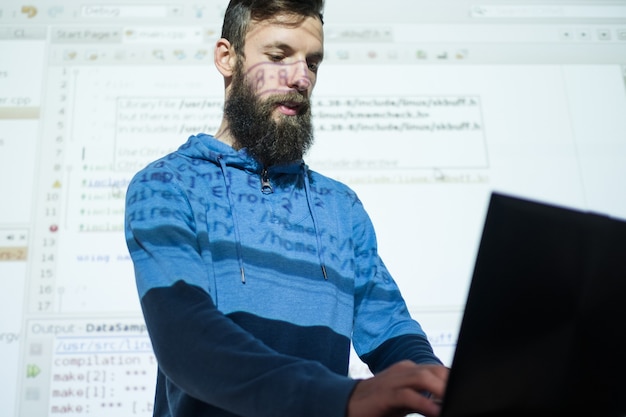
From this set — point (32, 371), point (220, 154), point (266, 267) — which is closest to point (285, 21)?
point (220, 154)

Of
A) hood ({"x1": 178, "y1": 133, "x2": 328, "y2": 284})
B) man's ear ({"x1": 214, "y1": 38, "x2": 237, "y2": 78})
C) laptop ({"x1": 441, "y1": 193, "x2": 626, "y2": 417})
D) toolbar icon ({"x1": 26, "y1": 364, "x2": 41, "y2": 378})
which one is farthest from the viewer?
toolbar icon ({"x1": 26, "y1": 364, "x2": 41, "y2": 378})

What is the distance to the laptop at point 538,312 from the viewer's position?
367 mm

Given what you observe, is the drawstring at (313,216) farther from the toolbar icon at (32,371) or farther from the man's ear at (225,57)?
the toolbar icon at (32,371)

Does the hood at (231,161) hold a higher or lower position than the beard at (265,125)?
lower

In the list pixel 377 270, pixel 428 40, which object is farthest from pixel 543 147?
pixel 377 270

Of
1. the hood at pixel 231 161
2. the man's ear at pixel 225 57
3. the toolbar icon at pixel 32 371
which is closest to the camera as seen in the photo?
the hood at pixel 231 161

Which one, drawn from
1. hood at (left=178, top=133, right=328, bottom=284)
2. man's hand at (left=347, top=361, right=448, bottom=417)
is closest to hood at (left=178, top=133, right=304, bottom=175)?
hood at (left=178, top=133, right=328, bottom=284)

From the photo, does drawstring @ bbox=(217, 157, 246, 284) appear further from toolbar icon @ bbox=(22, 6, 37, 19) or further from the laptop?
toolbar icon @ bbox=(22, 6, 37, 19)

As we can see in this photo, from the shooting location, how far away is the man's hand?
38cm

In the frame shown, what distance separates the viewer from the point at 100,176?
49.2 inches

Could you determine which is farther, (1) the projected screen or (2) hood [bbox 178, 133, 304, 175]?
(1) the projected screen

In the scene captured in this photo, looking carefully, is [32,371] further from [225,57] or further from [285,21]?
[285,21]

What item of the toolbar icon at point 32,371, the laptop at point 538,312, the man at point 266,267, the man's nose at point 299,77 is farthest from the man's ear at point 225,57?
the toolbar icon at point 32,371

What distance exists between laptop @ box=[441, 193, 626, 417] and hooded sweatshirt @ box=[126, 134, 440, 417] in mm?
100
